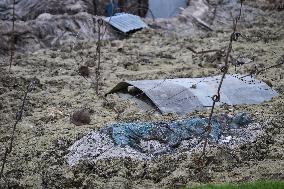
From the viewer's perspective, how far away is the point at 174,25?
9781 millimetres

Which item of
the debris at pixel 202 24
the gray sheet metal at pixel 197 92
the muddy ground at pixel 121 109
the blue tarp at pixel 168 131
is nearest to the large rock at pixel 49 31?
the muddy ground at pixel 121 109

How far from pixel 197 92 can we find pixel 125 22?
158 inches

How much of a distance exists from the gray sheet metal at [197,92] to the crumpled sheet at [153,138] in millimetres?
718

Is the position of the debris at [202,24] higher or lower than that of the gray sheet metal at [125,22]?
lower

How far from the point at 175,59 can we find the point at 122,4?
113 inches

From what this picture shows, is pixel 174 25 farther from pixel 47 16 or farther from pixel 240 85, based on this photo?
pixel 240 85

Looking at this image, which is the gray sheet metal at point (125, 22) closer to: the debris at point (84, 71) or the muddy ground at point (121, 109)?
the muddy ground at point (121, 109)

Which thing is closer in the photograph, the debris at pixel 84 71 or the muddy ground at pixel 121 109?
the muddy ground at pixel 121 109

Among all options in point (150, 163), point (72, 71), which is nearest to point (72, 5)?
point (72, 71)

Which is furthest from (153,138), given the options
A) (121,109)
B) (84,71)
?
(84,71)

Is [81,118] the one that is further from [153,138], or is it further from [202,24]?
[202,24]

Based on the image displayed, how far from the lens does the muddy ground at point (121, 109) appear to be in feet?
13.3

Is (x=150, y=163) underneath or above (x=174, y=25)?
above

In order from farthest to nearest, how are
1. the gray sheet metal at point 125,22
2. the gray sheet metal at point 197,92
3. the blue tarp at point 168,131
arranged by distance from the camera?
the gray sheet metal at point 125,22, the gray sheet metal at point 197,92, the blue tarp at point 168,131
